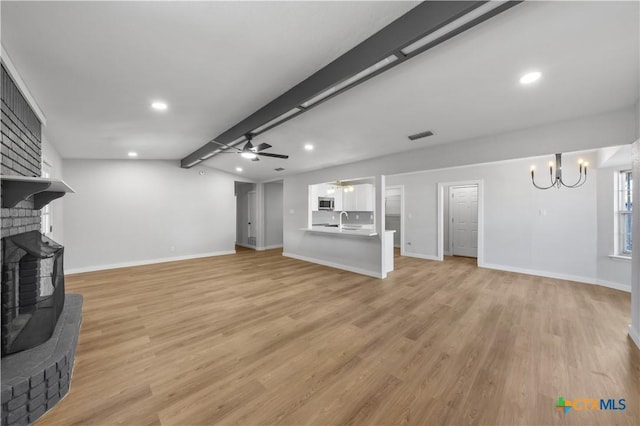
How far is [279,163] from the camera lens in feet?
20.3

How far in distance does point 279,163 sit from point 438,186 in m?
4.56

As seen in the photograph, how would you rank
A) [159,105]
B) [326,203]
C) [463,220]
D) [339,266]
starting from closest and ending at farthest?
[159,105] → [339,266] → [463,220] → [326,203]

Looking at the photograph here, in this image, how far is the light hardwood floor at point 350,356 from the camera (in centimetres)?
168

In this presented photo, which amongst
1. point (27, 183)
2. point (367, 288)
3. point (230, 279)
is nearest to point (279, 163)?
point (230, 279)

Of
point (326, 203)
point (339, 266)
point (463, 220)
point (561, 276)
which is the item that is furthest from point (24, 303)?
point (463, 220)

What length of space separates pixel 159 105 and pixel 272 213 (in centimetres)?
623

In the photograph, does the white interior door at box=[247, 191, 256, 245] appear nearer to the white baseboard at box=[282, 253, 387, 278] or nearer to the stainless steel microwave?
the white baseboard at box=[282, 253, 387, 278]

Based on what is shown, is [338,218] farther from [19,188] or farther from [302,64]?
[19,188]

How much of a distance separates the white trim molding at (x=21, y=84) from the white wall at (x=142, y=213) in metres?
3.34

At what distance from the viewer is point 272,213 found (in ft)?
30.0

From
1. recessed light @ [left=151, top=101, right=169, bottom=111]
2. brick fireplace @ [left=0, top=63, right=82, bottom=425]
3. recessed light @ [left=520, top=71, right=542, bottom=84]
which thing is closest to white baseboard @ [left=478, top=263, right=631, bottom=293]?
recessed light @ [left=520, top=71, right=542, bottom=84]

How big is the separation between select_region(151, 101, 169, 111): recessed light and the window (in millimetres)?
7787
